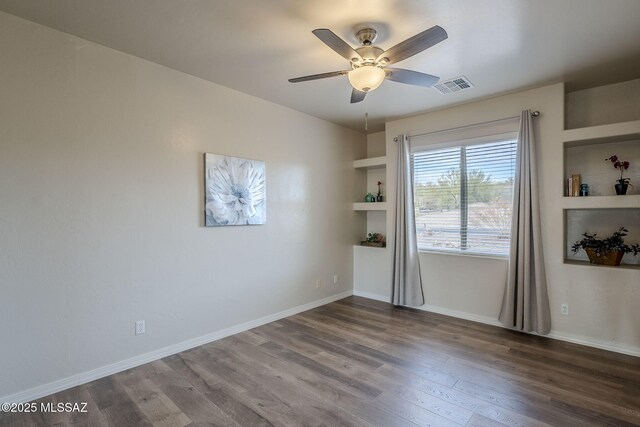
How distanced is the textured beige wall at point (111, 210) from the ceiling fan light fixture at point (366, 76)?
1770 mm

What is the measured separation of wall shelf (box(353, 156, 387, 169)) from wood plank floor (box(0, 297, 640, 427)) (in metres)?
2.56

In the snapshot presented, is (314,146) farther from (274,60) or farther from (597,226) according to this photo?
(597,226)

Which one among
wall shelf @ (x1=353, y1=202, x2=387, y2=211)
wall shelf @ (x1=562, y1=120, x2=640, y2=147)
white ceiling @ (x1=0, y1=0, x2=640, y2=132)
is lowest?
wall shelf @ (x1=353, y1=202, x2=387, y2=211)

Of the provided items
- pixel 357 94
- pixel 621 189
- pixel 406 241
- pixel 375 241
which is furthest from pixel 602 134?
pixel 375 241

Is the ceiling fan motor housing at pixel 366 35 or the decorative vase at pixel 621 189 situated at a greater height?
the ceiling fan motor housing at pixel 366 35

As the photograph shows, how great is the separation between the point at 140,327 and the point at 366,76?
2912 millimetres

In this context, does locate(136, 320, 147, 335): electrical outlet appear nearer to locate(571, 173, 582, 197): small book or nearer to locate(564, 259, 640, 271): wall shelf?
locate(564, 259, 640, 271): wall shelf

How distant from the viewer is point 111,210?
269 cm

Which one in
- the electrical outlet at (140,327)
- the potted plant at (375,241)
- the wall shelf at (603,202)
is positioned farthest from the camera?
the potted plant at (375,241)

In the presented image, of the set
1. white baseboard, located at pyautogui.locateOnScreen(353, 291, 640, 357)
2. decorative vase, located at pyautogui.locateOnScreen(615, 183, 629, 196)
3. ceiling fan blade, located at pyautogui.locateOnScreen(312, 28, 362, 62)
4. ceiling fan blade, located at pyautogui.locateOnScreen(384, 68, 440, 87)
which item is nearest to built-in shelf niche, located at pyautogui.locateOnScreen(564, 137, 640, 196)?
decorative vase, located at pyautogui.locateOnScreen(615, 183, 629, 196)

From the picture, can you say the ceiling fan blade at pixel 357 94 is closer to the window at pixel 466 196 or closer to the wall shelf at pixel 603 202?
the window at pixel 466 196

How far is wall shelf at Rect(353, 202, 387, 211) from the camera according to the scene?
16.0 ft

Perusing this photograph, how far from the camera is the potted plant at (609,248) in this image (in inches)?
124

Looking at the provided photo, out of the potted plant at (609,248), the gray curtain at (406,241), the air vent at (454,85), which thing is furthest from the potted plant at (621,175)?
the gray curtain at (406,241)
